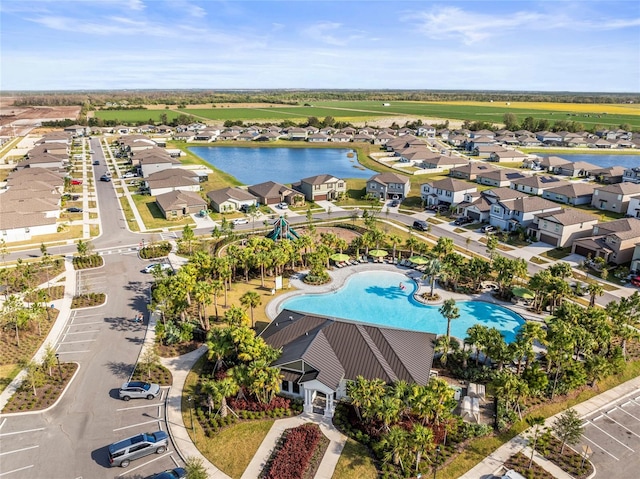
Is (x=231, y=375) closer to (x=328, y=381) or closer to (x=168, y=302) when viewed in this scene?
(x=328, y=381)

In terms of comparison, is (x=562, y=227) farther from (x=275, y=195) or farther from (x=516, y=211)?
(x=275, y=195)

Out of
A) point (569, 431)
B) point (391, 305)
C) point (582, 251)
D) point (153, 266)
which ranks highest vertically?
point (582, 251)

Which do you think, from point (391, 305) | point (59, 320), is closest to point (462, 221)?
point (391, 305)

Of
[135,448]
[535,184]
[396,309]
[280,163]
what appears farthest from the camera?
[280,163]

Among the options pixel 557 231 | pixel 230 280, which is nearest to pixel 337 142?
pixel 557 231

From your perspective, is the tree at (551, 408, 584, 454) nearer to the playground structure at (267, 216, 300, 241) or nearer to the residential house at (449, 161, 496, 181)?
the playground structure at (267, 216, 300, 241)

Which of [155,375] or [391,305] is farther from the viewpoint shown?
[391,305]
